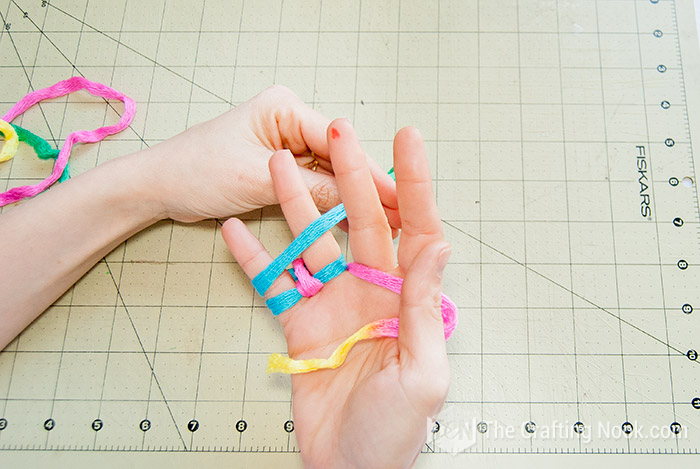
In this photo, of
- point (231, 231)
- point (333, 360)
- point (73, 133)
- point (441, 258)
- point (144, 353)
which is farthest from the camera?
point (73, 133)

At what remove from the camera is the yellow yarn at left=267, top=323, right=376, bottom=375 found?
89 centimetres

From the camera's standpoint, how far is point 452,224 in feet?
3.99

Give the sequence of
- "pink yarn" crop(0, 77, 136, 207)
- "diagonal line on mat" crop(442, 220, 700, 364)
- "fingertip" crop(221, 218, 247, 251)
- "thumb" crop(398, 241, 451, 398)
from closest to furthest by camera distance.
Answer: "thumb" crop(398, 241, 451, 398), "fingertip" crop(221, 218, 247, 251), "diagonal line on mat" crop(442, 220, 700, 364), "pink yarn" crop(0, 77, 136, 207)

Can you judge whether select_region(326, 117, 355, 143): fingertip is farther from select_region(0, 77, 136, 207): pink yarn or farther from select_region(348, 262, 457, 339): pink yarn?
select_region(0, 77, 136, 207): pink yarn

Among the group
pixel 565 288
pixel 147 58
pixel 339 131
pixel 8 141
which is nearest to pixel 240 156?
pixel 339 131

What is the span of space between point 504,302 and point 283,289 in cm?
50

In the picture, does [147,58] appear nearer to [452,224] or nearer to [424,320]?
[452,224]

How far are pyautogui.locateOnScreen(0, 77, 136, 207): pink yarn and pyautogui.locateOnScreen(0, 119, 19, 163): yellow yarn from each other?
1.5 inches

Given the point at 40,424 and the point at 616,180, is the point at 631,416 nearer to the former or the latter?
the point at 616,180

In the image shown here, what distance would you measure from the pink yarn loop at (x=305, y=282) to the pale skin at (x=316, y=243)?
13 millimetres

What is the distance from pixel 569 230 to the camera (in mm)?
1213

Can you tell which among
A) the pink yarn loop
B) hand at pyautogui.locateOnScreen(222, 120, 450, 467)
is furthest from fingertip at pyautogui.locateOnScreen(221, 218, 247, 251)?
the pink yarn loop

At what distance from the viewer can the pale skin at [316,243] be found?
0.80 meters

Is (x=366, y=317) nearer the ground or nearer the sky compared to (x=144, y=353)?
nearer the sky
